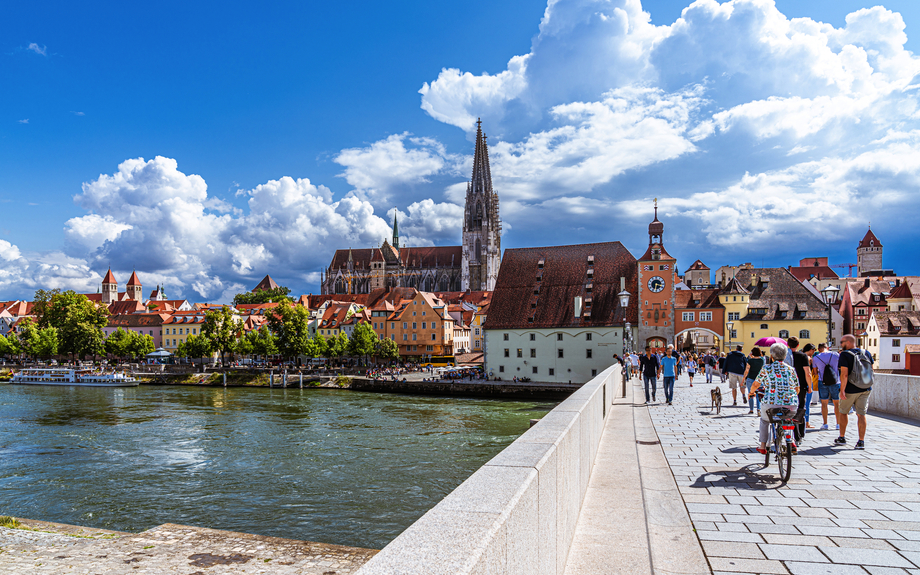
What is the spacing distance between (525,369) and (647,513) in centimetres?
4828

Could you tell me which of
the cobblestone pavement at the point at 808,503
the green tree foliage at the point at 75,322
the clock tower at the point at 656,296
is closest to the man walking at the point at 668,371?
the cobblestone pavement at the point at 808,503

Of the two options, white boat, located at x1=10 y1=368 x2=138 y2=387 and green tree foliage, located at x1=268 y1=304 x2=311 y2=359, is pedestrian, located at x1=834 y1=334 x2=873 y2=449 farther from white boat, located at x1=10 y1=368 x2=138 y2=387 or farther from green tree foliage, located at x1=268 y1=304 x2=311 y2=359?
white boat, located at x1=10 y1=368 x2=138 y2=387

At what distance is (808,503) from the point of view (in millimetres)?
5574

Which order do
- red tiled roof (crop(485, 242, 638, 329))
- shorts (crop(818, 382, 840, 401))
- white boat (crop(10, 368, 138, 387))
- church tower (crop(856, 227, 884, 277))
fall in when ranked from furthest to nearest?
church tower (crop(856, 227, 884, 277)), white boat (crop(10, 368, 138, 387)), red tiled roof (crop(485, 242, 638, 329)), shorts (crop(818, 382, 840, 401))

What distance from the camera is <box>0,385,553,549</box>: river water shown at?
574 inches

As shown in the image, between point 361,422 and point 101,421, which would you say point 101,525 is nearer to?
point 361,422

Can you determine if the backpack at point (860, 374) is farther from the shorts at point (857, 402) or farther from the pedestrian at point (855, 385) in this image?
the shorts at point (857, 402)

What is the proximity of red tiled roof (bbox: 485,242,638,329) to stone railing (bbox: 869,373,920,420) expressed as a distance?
1483 inches

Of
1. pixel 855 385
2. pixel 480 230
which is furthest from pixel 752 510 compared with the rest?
pixel 480 230

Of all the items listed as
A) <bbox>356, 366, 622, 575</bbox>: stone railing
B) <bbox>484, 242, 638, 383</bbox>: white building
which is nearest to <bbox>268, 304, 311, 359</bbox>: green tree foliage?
<bbox>484, 242, 638, 383</bbox>: white building

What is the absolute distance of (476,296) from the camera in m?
113

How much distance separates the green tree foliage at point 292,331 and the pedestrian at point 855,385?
67087 mm

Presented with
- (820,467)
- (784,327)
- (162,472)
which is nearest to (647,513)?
(820,467)

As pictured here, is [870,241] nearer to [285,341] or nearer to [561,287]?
[561,287]
